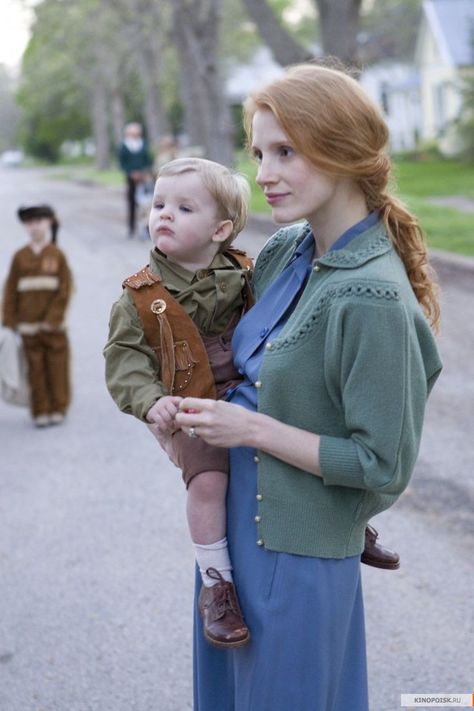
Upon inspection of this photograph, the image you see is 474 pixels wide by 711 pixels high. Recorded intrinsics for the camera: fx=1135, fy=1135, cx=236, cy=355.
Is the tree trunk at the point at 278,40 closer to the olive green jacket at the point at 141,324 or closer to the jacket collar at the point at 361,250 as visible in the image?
the olive green jacket at the point at 141,324

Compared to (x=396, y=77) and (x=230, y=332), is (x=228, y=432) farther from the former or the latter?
(x=396, y=77)

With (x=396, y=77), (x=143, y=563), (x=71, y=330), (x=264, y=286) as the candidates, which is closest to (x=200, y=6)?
(x=71, y=330)

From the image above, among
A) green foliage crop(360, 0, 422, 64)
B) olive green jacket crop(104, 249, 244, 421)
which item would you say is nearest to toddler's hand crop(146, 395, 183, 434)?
olive green jacket crop(104, 249, 244, 421)

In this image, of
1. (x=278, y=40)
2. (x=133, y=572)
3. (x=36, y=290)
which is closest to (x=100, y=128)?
(x=278, y=40)

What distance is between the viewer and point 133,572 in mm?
5492

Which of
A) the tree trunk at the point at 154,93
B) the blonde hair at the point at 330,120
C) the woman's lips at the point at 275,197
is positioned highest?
the blonde hair at the point at 330,120

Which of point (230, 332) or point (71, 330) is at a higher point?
point (230, 332)

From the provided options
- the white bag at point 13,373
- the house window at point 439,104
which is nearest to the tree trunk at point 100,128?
the house window at point 439,104

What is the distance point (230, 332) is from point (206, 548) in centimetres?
51

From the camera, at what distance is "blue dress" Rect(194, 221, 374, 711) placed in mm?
2477

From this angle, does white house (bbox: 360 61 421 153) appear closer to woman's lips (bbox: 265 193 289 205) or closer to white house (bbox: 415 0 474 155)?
white house (bbox: 415 0 474 155)

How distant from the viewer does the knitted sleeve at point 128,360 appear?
8.48 feet

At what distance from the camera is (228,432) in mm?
2316

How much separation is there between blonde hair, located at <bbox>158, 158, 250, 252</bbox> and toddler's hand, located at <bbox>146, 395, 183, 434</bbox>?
1.57ft
